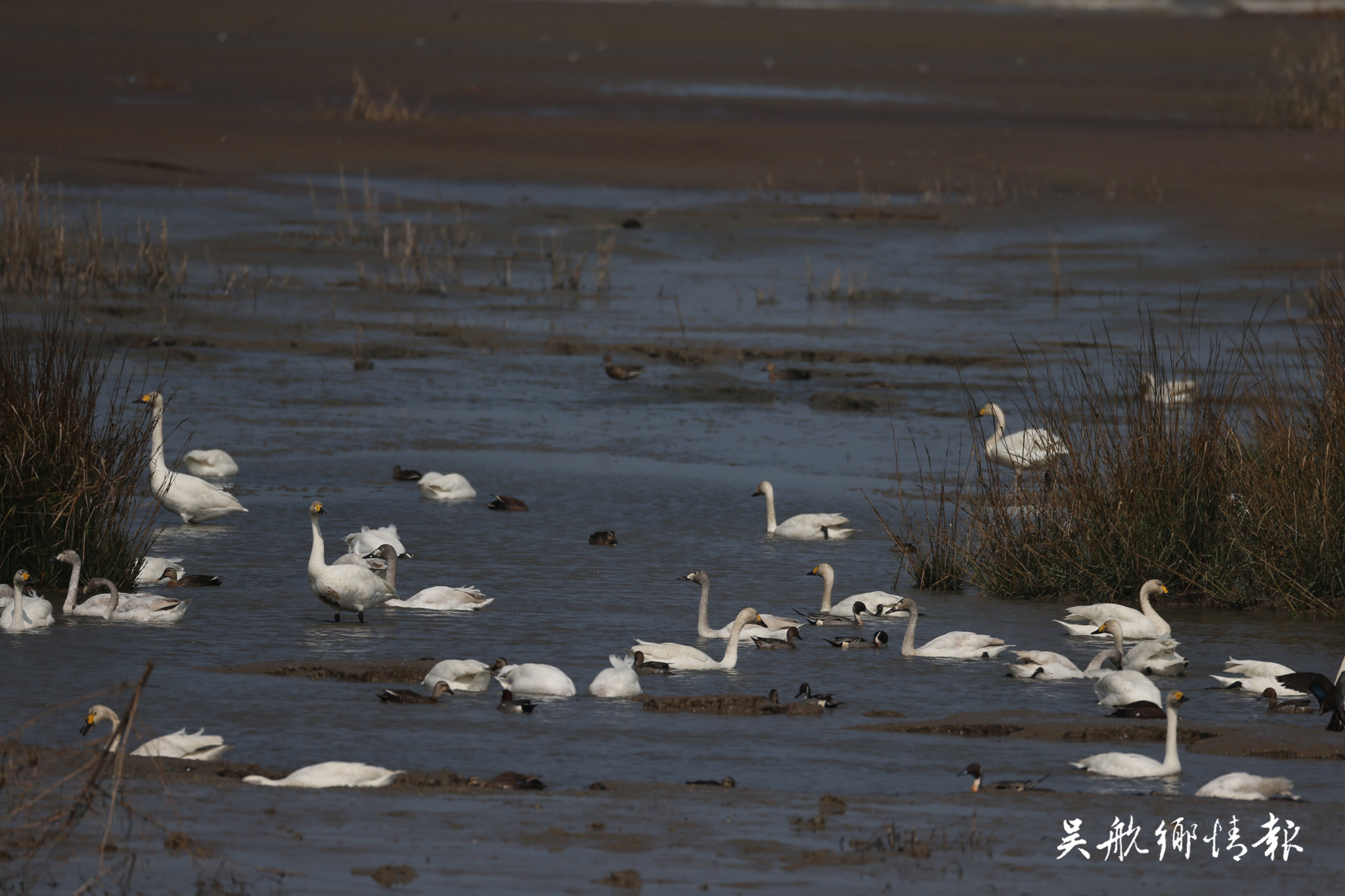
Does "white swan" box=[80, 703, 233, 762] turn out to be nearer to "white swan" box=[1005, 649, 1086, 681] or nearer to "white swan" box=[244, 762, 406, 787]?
"white swan" box=[244, 762, 406, 787]

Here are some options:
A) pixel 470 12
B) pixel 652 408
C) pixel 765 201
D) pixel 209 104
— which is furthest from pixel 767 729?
pixel 470 12

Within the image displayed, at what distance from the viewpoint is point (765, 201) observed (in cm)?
3209

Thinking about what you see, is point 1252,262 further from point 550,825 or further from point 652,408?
point 550,825

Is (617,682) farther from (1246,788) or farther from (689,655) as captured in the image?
(1246,788)

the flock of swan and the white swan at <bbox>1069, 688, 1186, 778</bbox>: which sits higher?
the white swan at <bbox>1069, 688, 1186, 778</bbox>

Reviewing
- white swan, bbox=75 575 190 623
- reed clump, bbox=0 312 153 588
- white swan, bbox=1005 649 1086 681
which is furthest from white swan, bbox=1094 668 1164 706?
reed clump, bbox=0 312 153 588

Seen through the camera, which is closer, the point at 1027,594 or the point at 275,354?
the point at 1027,594

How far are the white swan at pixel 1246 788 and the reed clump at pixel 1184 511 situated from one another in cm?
376

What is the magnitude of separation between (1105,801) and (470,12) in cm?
7581

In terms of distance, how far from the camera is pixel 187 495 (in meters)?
13.3

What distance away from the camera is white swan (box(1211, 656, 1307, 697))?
934 cm

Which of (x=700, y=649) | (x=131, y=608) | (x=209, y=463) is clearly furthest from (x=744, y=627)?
(x=209, y=463)

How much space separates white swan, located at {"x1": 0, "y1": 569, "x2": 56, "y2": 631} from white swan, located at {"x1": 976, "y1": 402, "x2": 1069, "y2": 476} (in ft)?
18.0

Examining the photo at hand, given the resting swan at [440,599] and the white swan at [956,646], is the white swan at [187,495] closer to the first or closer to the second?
the resting swan at [440,599]
